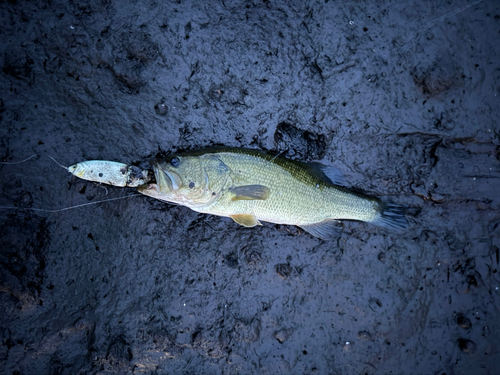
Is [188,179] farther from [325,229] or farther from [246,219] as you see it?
[325,229]

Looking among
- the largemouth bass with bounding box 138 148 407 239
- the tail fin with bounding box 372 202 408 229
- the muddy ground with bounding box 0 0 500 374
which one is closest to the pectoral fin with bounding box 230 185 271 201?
the largemouth bass with bounding box 138 148 407 239

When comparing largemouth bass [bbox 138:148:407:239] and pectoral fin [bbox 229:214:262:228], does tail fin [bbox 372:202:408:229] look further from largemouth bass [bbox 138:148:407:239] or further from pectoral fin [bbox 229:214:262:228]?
pectoral fin [bbox 229:214:262:228]

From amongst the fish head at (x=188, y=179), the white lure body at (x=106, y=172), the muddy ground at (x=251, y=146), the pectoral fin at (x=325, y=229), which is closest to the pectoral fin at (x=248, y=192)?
the fish head at (x=188, y=179)

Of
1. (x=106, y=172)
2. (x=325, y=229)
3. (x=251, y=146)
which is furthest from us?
(x=251, y=146)

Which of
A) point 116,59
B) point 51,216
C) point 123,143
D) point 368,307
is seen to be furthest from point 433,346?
point 116,59

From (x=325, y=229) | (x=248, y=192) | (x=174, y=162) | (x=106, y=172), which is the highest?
(x=174, y=162)

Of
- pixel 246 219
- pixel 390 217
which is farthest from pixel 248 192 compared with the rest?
pixel 390 217
